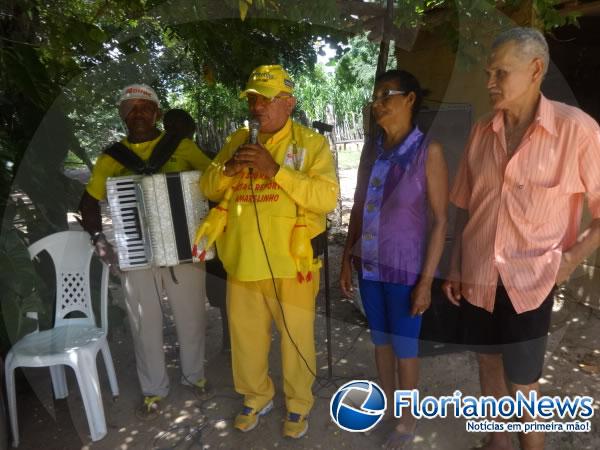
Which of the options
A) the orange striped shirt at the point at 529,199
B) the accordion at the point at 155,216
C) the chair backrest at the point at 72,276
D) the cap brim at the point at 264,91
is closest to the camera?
the orange striped shirt at the point at 529,199

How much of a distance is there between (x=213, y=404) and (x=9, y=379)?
1.29 m

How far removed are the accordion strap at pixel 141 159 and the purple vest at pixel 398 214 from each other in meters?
1.31

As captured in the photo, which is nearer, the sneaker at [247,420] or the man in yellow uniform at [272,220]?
the man in yellow uniform at [272,220]

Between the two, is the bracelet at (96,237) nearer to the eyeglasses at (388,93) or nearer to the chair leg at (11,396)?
the chair leg at (11,396)

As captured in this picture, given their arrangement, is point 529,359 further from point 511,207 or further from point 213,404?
point 213,404

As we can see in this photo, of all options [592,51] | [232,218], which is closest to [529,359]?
[232,218]

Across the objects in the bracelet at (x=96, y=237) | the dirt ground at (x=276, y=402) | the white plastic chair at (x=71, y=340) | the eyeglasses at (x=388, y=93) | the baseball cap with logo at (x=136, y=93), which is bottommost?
the dirt ground at (x=276, y=402)

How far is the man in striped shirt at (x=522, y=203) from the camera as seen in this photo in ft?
5.85

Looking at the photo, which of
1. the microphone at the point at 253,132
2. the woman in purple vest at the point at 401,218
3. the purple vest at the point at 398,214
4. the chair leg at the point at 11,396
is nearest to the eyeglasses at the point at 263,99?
the microphone at the point at 253,132

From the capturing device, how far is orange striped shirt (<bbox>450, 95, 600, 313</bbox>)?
178cm

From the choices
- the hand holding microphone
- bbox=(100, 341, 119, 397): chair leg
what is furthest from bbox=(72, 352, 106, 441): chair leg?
the hand holding microphone

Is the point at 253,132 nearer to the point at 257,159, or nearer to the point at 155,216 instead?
the point at 257,159

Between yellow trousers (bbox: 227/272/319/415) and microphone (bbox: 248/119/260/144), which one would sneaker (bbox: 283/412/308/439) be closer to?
yellow trousers (bbox: 227/272/319/415)

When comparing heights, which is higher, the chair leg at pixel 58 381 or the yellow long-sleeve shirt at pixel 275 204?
the yellow long-sleeve shirt at pixel 275 204
